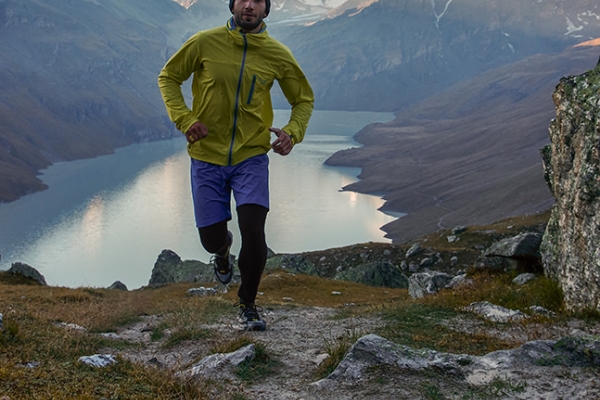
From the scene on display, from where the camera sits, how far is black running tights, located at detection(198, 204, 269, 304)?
8844mm

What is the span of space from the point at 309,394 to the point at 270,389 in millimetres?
461

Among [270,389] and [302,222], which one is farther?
[302,222]

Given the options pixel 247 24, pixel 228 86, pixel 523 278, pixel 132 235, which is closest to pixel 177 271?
pixel 523 278

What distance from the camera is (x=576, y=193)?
35.1ft

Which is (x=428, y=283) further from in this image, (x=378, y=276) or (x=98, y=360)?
(x=378, y=276)

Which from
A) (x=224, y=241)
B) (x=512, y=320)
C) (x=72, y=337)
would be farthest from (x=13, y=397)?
(x=512, y=320)

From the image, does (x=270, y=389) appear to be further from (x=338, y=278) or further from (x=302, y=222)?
(x=302, y=222)

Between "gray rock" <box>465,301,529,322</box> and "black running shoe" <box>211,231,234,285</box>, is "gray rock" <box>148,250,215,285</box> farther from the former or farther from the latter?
"gray rock" <box>465,301,529,322</box>

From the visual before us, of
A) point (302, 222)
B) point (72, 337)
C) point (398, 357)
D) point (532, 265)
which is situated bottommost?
point (302, 222)

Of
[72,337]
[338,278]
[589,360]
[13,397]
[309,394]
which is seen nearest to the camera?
[13,397]

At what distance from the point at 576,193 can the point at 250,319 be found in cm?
584

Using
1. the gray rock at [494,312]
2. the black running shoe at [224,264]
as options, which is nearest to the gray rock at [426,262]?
the gray rock at [494,312]

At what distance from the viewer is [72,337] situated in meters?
8.11

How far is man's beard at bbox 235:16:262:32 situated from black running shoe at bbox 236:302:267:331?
4155 millimetres
